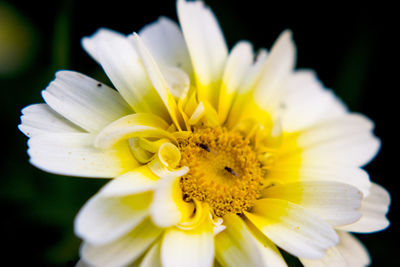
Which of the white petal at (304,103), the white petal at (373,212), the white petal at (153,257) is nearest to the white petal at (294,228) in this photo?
the white petal at (373,212)

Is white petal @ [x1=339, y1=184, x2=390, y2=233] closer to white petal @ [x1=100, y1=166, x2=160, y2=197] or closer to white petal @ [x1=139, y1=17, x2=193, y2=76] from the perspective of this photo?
white petal @ [x1=100, y1=166, x2=160, y2=197]

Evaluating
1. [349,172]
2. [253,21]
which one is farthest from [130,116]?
[253,21]

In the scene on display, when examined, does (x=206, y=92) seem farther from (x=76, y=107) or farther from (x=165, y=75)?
(x=76, y=107)

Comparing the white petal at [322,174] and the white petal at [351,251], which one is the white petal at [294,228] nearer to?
the white petal at [322,174]

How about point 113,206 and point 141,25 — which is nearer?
point 113,206

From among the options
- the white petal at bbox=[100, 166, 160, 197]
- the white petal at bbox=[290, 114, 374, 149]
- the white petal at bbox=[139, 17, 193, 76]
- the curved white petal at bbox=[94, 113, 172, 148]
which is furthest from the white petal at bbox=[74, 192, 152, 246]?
the white petal at bbox=[290, 114, 374, 149]
